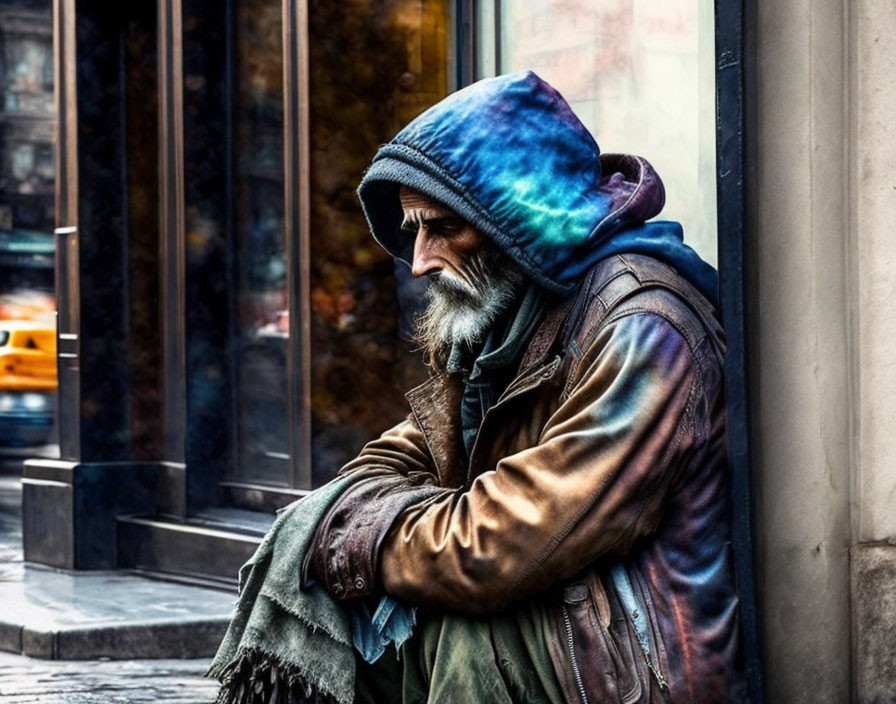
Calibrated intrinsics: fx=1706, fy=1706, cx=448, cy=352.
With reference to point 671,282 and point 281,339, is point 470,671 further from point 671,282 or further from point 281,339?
point 281,339

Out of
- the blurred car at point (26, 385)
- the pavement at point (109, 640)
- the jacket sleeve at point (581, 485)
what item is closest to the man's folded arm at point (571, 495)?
the jacket sleeve at point (581, 485)

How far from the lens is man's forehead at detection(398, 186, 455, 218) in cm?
342

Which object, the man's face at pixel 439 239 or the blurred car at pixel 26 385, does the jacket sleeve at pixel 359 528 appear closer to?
the man's face at pixel 439 239

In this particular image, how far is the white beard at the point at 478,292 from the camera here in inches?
135

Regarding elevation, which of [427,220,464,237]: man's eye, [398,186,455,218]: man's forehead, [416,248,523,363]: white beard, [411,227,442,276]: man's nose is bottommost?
[416,248,523,363]: white beard

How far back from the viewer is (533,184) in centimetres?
329

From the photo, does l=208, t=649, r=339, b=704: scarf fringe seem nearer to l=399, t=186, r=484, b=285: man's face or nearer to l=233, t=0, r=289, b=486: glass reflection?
l=399, t=186, r=484, b=285: man's face

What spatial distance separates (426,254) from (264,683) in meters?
0.91

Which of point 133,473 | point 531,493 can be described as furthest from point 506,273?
point 133,473

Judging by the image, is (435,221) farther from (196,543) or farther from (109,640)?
(196,543)

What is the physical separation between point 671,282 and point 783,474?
0.43 metres

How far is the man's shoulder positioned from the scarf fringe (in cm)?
83

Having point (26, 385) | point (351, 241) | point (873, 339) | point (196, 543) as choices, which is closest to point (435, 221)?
point (873, 339)

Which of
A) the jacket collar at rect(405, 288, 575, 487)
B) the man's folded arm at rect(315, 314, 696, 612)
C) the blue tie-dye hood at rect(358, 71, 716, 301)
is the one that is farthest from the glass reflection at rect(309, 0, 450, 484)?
the man's folded arm at rect(315, 314, 696, 612)
